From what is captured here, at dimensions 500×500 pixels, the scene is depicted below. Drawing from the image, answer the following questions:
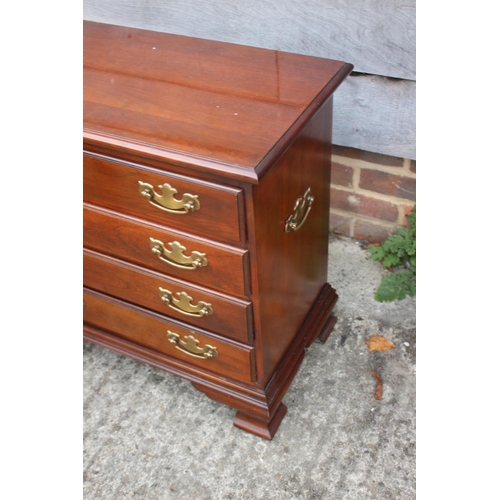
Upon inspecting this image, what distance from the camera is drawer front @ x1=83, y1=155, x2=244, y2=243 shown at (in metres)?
1.30

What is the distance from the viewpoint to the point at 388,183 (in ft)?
7.16

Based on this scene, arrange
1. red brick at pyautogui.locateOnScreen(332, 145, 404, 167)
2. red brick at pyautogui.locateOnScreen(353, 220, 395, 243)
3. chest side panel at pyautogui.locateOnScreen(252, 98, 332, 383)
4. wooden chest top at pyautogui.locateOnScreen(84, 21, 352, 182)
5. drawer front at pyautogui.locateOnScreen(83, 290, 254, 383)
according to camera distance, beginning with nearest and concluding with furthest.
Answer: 1. wooden chest top at pyautogui.locateOnScreen(84, 21, 352, 182)
2. chest side panel at pyautogui.locateOnScreen(252, 98, 332, 383)
3. drawer front at pyautogui.locateOnScreen(83, 290, 254, 383)
4. red brick at pyautogui.locateOnScreen(332, 145, 404, 167)
5. red brick at pyautogui.locateOnScreen(353, 220, 395, 243)

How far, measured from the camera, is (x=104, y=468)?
5.77 feet

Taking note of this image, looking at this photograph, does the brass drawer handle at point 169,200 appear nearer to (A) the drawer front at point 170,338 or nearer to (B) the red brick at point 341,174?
(A) the drawer front at point 170,338

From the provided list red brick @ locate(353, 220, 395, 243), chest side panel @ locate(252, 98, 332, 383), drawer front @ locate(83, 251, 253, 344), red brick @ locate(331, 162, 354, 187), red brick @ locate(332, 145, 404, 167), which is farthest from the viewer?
red brick @ locate(353, 220, 395, 243)

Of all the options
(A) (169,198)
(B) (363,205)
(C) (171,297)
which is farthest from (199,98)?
(B) (363,205)

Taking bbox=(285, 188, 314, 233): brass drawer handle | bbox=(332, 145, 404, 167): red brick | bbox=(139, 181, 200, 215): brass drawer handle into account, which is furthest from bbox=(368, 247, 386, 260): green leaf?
bbox=(139, 181, 200, 215): brass drawer handle

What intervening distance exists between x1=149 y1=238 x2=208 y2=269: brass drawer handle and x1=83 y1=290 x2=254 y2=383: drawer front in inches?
10.1

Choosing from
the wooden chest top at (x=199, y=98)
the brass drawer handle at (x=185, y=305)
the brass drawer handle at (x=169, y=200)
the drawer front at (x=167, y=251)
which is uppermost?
the wooden chest top at (x=199, y=98)

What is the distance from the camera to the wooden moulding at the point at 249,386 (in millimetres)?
1735

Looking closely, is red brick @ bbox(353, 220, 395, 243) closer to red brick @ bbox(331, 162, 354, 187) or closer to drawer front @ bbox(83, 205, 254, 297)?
red brick @ bbox(331, 162, 354, 187)

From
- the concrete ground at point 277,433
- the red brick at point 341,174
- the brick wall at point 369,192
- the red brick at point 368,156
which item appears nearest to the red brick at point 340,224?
the brick wall at point 369,192

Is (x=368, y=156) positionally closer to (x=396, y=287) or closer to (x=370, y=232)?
(x=370, y=232)

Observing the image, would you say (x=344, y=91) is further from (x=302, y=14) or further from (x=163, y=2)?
(x=163, y=2)
